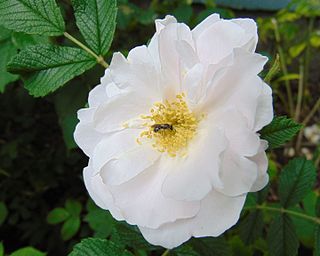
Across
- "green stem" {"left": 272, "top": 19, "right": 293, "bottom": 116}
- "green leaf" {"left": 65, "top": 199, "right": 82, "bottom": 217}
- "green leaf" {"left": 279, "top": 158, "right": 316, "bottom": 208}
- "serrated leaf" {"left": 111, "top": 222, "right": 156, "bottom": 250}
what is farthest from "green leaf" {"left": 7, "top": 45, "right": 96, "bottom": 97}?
"green stem" {"left": 272, "top": 19, "right": 293, "bottom": 116}

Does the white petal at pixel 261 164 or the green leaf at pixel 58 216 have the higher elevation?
the white petal at pixel 261 164

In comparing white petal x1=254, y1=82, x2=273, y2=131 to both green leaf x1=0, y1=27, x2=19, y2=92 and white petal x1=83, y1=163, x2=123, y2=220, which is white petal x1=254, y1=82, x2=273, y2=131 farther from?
green leaf x1=0, y1=27, x2=19, y2=92

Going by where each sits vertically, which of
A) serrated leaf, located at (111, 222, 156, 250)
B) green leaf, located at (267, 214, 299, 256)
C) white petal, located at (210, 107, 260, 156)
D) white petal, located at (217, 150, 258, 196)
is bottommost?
green leaf, located at (267, 214, 299, 256)

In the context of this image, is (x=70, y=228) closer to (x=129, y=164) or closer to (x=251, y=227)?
(x=251, y=227)

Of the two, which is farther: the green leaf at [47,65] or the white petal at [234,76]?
the green leaf at [47,65]

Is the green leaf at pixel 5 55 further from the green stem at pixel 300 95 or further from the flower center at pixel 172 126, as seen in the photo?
the green stem at pixel 300 95

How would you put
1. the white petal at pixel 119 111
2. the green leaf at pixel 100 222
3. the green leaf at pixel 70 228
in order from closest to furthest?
the white petal at pixel 119 111 < the green leaf at pixel 100 222 < the green leaf at pixel 70 228

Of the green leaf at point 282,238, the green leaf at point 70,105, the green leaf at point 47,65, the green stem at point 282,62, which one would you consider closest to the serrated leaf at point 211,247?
the green leaf at point 282,238

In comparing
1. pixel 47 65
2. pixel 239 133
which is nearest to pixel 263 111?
pixel 239 133
